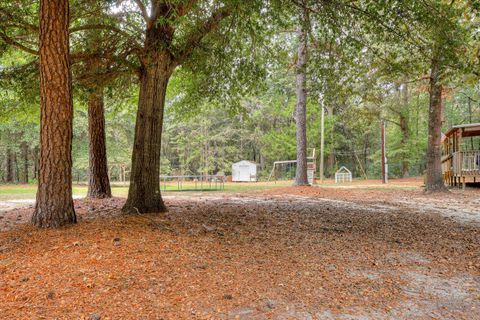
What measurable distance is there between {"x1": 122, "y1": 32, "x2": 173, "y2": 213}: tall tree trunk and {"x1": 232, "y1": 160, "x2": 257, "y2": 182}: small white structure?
2139 centimetres

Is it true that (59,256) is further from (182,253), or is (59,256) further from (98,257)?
(182,253)

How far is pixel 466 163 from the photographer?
43.6 ft

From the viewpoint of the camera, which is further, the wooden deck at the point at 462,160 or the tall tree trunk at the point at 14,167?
the tall tree trunk at the point at 14,167

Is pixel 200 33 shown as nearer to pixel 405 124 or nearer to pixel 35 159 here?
pixel 405 124

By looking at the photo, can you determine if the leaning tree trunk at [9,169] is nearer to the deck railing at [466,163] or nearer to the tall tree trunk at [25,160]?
the tall tree trunk at [25,160]

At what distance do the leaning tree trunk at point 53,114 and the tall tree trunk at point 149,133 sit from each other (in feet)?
4.48

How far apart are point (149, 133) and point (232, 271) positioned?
3.17 meters

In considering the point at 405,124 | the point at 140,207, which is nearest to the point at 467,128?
the point at 405,124

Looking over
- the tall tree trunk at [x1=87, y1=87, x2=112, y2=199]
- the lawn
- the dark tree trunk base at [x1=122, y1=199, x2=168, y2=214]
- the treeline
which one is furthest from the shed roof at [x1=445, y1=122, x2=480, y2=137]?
the tall tree trunk at [x1=87, y1=87, x2=112, y2=199]

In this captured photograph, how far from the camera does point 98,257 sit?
9.97ft

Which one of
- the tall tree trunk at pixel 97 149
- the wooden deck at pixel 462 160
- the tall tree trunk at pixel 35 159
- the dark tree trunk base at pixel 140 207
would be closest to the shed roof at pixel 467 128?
the wooden deck at pixel 462 160

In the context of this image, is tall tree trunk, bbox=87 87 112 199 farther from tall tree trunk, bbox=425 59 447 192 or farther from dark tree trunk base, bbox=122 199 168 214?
tall tree trunk, bbox=425 59 447 192

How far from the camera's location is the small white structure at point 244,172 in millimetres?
26855

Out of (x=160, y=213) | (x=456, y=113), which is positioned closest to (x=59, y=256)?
(x=160, y=213)
